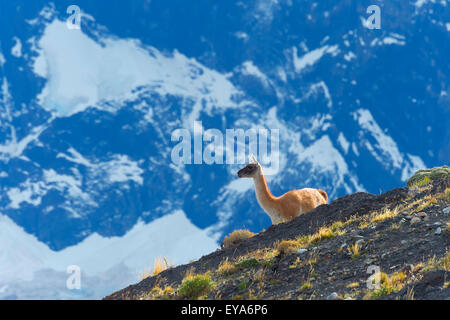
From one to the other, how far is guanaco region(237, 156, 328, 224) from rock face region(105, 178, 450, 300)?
208 centimetres

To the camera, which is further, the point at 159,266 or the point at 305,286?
the point at 159,266

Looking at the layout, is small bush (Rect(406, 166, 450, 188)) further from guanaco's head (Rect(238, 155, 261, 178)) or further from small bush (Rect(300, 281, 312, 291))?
small bush (Rect(300, 281, 312, 291))

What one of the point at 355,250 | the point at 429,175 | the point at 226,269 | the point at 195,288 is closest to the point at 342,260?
the point at 355,250

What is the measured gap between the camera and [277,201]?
22.2 meters

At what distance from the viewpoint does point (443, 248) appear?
1406 cm

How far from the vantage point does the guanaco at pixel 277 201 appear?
22172 millimetres

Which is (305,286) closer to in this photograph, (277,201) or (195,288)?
(195,288)

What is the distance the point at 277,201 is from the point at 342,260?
753 cm

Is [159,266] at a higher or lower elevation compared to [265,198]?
lower

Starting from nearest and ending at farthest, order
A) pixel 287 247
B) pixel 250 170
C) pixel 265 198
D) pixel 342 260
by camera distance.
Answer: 1. pixel 342 260
2. pixel 287 247
3. pixel 265 198
4. pixel 250 170
